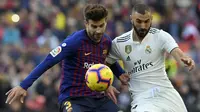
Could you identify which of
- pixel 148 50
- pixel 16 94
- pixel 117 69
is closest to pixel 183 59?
pixel 148 50

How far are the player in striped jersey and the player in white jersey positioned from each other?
13.9 inches

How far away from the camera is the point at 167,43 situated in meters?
8.44

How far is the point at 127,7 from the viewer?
65.5 feet

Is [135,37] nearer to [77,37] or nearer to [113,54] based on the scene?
[113,54]

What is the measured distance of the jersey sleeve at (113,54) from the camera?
8922 millimetres

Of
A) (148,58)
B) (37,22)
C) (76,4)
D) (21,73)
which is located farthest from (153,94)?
(76,4)

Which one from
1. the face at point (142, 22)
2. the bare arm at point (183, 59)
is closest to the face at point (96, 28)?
the face at point (142, 22)

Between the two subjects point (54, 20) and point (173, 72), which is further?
point (54, 20)

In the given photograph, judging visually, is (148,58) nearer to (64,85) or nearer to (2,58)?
(64,85)

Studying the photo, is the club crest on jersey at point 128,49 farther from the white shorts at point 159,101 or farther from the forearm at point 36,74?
the forearm at point 36,74

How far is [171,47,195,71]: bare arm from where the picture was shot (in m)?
7.78

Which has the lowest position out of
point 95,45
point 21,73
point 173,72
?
point 173,72

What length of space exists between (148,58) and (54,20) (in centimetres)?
1033

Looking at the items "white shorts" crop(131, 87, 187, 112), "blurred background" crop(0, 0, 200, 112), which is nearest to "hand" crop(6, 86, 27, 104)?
"white shorts" crop(131, 87, 187, 112)
